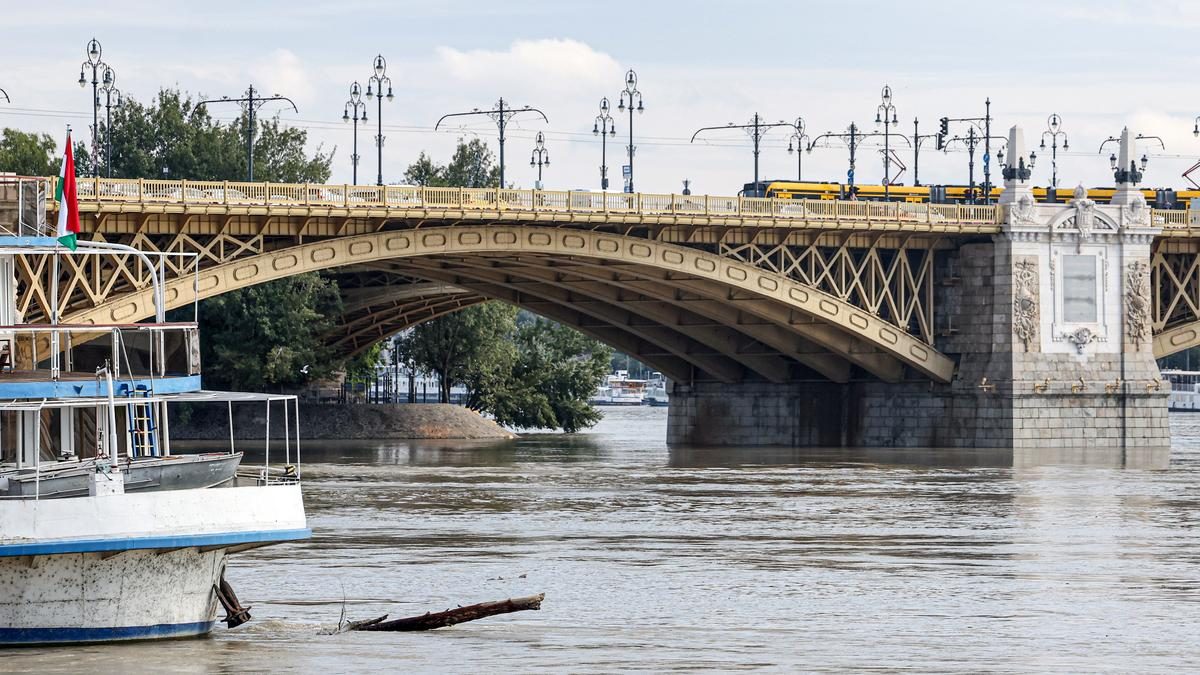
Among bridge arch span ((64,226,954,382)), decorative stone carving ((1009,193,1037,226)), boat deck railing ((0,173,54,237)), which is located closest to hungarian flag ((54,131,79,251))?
boat deck railing ((0,173,54,237))

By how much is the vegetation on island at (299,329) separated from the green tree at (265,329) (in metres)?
0.06

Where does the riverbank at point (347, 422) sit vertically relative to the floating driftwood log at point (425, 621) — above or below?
below

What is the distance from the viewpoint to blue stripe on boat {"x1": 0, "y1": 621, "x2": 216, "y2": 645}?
26.5m

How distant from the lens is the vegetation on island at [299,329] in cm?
9481

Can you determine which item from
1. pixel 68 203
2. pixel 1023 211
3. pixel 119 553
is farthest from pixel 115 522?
pixel 1023 211

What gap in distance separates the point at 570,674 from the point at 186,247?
4233 cm

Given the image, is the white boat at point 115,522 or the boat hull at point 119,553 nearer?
the boat hull at point 119,553

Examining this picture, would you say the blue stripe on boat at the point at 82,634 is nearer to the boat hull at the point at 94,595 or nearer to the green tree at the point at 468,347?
the boat hull at the point at 94,595

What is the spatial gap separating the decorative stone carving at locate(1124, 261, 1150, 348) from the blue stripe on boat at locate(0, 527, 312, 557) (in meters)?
62.5

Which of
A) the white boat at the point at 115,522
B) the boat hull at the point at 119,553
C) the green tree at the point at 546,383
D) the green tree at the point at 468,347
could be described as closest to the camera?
the boat hull at the point at 119,553

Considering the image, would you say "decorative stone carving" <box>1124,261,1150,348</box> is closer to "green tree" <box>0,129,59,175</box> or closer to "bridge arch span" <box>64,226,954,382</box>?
"bridge arch span" <box>64,226,954,382</box>

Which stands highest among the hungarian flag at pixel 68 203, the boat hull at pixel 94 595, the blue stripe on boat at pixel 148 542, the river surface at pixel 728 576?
the hungarian flag at pixel 68 203

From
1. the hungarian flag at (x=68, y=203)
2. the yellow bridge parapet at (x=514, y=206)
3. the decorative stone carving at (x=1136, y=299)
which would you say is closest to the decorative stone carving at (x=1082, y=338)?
the decorative stone carving at (x=1136, y=299)

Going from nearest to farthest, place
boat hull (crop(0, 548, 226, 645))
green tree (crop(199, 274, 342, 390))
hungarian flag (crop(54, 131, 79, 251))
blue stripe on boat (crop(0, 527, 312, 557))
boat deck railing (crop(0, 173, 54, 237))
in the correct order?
blue stripe on boat (crop(0, 527, 312, 557)) < boat hull (crop(0, 548, 226, 645)) < hungarian flag (crop(54, 131, 79, 251)) < boat deck railing (crop(0, 173, 54, 237)) < green tree (crop(199, 274, 342, 390))
